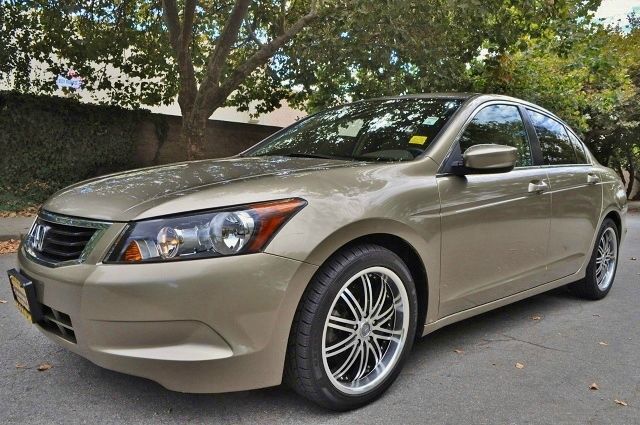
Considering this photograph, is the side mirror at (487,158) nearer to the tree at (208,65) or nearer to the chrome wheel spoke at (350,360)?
the chrome wheel spoke at (350,360)

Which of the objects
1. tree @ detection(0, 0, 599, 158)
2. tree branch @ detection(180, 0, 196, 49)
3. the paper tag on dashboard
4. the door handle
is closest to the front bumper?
the paper tag on dashboard

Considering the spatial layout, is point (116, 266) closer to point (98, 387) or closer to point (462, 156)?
point (98, 387)

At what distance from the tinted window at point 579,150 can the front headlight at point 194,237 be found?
324 centimetres

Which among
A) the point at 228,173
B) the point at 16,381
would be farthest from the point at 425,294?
the point at 16,381

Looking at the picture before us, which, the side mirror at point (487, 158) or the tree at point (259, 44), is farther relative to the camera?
the tree at point (259, 44)

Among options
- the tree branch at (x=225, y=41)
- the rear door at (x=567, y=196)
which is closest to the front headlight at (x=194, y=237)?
the rear door at (x=567, y=196)

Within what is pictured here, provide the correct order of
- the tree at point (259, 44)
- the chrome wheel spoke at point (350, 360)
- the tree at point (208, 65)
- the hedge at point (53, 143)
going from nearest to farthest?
the chrome wheel spoke at point (350, 360) → the tree at point (259, 44) → the tree at point (208, 65) → the hedge at point (53, 143)

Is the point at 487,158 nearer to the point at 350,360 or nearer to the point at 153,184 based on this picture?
the point at 350,360

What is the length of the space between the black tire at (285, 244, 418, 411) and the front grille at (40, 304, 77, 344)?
94cm

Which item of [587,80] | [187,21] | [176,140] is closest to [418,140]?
[187,21]

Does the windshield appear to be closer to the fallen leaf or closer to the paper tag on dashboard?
the paper tag on dashboard

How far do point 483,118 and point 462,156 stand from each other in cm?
53

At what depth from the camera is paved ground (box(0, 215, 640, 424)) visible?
8.38 ft

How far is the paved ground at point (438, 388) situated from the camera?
8.38ft
